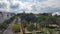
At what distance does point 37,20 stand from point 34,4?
302 millimetres

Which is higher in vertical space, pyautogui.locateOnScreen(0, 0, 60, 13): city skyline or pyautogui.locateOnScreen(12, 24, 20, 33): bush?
pyautogui.locateOnScreen(0, 0, 60, 13): city skyline

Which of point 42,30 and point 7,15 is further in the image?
point 7,15

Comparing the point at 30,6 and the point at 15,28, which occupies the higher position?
the point at 30,6

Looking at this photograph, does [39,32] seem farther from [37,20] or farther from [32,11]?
[32,11]

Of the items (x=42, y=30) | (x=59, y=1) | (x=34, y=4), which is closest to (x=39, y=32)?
(x=42, y=30)

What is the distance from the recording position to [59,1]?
2270 millimetres

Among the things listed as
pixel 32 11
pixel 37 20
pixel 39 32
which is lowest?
pixel 39 32

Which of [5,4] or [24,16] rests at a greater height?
[5,4]

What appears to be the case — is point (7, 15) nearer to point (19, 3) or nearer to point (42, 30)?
point (19, 3)

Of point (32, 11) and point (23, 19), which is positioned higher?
point (32, 11)

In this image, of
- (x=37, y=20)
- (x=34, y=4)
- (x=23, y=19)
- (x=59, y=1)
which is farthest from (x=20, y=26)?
(x=59, y=1)

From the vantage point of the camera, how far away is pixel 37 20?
2.30 m

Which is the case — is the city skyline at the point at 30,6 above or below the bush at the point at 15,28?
above

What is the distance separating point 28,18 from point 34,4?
0.28 meters
